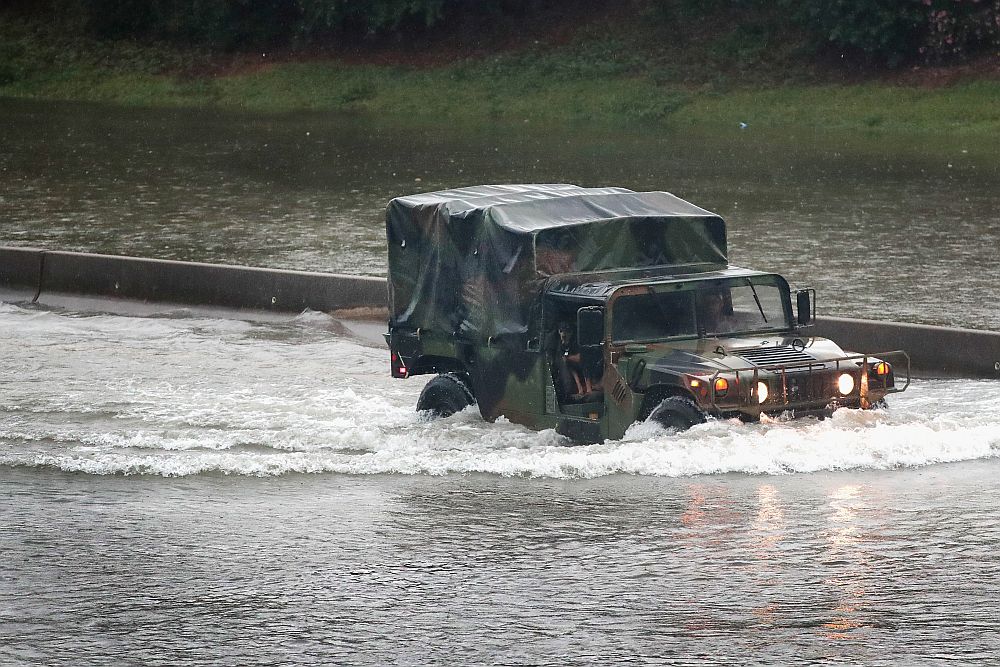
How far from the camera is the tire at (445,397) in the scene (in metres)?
14.4

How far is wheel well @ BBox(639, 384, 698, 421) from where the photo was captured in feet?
41.2

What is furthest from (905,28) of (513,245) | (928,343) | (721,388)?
(721,388)

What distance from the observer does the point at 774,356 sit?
12711 millimetres

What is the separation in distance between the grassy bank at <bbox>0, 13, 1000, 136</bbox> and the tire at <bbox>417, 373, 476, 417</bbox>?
103 feet

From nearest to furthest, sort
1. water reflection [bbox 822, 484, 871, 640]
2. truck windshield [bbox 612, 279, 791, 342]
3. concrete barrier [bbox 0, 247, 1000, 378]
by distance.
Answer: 1. water reflection [bbox 822, 484, 871, 640]
2. truck windshield [bbox 612, 279, 791, 342]
3. concrete barrier [bbox 0, 247, 1000, 378]

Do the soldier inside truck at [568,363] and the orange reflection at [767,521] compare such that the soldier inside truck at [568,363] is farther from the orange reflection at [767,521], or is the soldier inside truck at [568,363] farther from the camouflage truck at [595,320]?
the orange reflection at [767,521]

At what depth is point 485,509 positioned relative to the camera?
36.9 feet

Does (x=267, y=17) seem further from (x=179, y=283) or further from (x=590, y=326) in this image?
(x=590, y=326)

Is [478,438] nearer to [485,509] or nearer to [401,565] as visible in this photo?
[485,509]

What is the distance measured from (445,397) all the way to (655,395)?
240cm

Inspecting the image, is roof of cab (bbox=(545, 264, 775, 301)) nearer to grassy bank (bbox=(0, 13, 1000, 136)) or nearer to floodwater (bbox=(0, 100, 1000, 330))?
floodwater (bbox=(0, 100, 1000, 330))

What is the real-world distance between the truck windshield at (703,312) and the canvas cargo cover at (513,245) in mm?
672

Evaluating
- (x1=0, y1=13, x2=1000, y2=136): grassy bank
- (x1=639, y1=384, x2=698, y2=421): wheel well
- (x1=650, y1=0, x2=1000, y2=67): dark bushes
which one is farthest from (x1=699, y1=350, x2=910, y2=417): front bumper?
(x1=650, y1=0, x2=1000, y2=67): dark bushes

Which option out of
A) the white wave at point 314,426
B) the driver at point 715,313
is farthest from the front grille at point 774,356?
the driver at point 715,313
